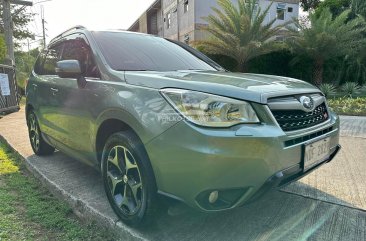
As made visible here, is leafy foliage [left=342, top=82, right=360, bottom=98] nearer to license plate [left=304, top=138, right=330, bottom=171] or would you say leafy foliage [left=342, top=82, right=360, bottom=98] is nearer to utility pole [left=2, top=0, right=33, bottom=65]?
license plate [left=304, top=138, right=330, bottom=171]

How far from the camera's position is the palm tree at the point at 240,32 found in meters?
13.9

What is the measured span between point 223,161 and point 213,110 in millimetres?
328

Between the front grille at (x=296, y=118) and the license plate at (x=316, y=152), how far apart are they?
0.15 meters

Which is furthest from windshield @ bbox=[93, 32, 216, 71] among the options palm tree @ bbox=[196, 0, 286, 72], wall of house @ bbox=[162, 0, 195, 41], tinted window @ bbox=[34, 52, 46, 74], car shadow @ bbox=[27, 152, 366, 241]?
wall of house @ bbox=[162, 0, 195, 41]

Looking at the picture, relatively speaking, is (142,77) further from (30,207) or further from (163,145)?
(30,207)

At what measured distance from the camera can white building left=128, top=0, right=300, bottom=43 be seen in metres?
20.0

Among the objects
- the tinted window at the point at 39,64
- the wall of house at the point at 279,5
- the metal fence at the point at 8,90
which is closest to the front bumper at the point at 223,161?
the tinted window at the point at 39,64

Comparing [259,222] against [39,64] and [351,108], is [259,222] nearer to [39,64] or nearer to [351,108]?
[39,64]

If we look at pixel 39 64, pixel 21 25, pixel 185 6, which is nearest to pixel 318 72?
pixel 185 6

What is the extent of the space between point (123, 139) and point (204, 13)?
19070mm

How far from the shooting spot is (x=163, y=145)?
2.10 m

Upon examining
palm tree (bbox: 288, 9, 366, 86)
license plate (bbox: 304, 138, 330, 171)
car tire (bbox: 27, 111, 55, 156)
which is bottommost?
car tire (bbox: 27, 111, 55, 156)

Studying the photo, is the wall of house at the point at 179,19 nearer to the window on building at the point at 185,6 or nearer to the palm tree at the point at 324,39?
the window on building at the point at 185,6

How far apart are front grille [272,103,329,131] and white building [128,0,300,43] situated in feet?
44.5
